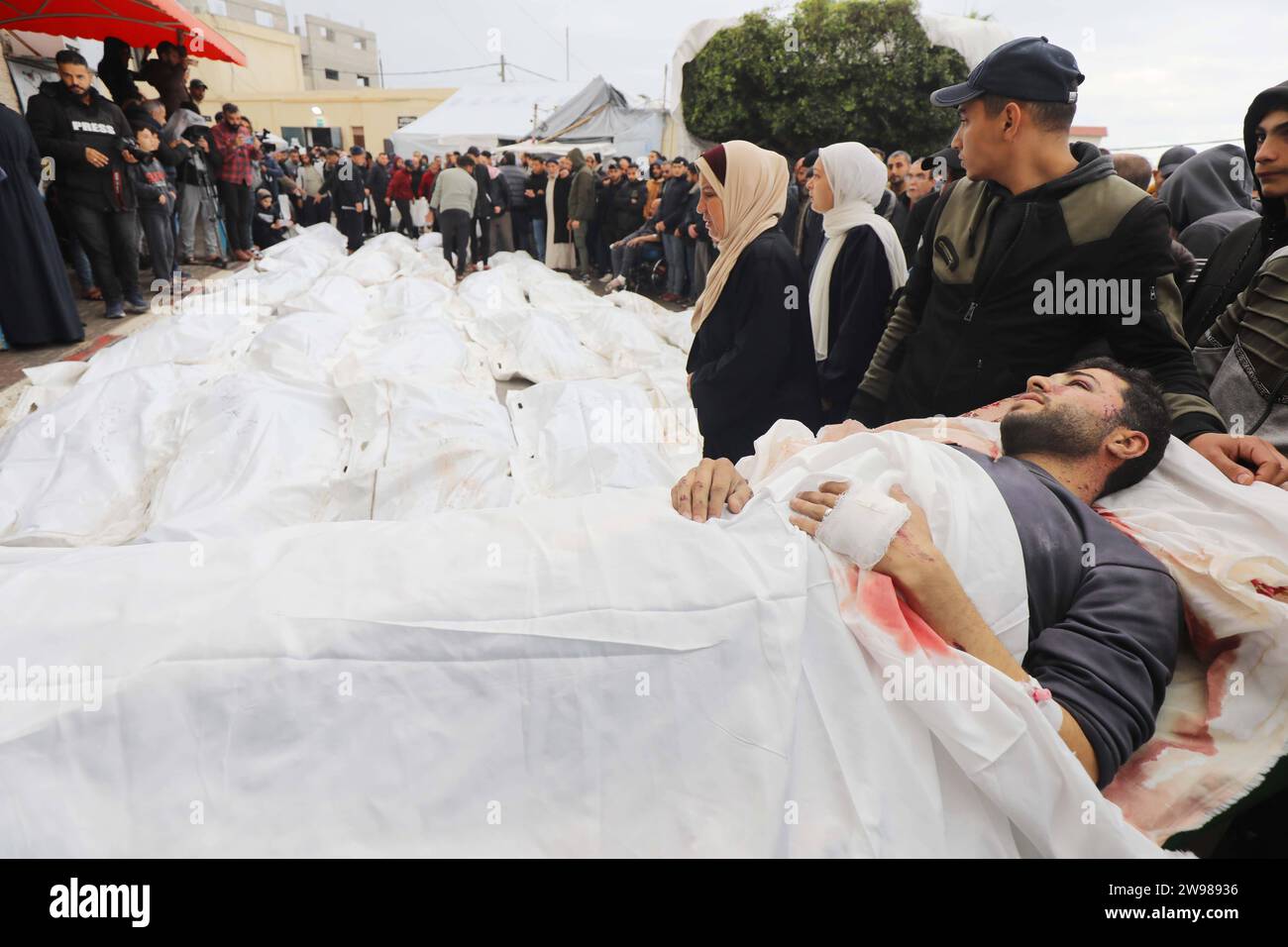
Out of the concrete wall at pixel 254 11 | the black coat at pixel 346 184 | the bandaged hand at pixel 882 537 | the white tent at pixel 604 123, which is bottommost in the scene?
the bandaged hand at pixel 882 537

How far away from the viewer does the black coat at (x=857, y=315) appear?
2.56 metres

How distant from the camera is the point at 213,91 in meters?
25.8

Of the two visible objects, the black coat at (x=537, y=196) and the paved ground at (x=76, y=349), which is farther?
the black coat at (x=537, y=196)

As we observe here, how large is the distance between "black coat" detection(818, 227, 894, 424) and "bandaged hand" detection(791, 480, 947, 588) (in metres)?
1.36

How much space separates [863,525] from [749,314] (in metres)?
1.27

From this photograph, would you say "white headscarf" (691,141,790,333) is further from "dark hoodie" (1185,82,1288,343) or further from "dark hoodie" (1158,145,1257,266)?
"dark hoodie" (1158,145,1257,266)

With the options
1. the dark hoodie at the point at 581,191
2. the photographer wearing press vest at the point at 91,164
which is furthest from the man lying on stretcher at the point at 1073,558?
the dark hoodie at the point at 581,191

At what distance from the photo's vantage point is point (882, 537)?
3.93 feet

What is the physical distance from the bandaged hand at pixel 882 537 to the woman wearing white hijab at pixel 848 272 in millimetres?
1357

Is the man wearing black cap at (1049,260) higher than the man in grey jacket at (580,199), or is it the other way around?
the man in grey jacket at (580,199)

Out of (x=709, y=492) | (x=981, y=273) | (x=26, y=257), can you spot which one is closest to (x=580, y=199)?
(x=26, y=257)

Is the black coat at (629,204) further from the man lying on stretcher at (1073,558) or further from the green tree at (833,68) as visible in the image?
the man lying on stretcher at (1073,558)
